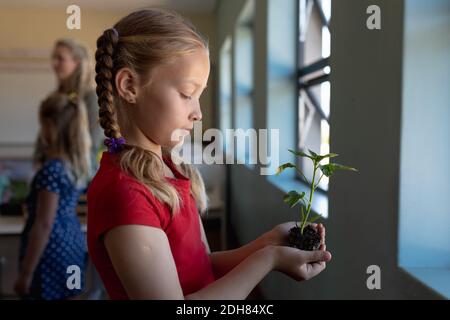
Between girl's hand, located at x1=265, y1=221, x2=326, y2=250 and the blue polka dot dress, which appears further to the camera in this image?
the blue polka dot dress

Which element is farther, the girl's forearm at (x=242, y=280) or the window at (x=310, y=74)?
the window at (x=310, y=74)

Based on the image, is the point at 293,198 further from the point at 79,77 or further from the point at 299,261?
the point at 79,77

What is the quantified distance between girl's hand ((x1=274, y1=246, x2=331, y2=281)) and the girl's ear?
0.71ft

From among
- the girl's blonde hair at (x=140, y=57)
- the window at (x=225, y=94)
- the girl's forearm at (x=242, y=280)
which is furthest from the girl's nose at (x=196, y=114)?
the window at (x=225, y=94)

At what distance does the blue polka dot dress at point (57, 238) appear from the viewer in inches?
51.7

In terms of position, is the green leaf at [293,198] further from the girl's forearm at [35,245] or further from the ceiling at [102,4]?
the girl's forearm at [35,245]

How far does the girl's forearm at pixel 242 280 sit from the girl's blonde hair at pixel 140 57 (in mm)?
92

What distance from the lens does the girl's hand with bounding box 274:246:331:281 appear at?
0.44 metres

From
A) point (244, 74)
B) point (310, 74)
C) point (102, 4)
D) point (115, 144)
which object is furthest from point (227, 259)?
point (244, 74)

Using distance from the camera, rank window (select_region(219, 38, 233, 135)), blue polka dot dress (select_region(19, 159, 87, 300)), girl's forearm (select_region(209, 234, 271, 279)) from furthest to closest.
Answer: window (select_region(219, 38, 233, 135)), blue polka dot dress (select_region(19, 159, 87, 300)), girl's forearm (select_region(209, 234, 271, 279))

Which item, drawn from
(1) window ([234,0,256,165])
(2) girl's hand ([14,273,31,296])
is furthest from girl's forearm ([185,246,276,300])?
(1) window ([234,0,256,165])

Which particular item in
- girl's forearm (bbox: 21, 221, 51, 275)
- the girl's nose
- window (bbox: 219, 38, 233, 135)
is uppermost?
window (bbox: 219, 38, 233, 135)

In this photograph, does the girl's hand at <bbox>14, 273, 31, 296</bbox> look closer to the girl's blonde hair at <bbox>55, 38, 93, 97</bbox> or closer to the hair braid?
the girl's blonde hair at <bbox>55, 38, 93, 97</bbox>

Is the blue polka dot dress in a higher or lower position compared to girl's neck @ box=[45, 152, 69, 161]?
lower
